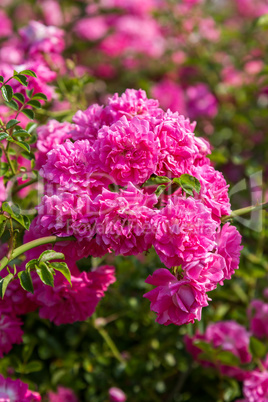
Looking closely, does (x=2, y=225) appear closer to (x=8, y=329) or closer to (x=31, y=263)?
(x=31, y=263)

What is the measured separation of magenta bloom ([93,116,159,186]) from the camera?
101cm

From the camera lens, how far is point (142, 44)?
3219 millimetres

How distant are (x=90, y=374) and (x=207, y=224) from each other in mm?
1007

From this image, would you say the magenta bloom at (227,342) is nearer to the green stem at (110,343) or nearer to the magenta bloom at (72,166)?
the green stem at (110,343)

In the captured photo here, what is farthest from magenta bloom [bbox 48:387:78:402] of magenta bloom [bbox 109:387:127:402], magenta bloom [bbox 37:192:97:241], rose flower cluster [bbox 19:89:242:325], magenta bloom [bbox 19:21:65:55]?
magenta bloom [bbox 19:21:65:55]

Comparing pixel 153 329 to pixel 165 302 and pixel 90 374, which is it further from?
pixel 165 302

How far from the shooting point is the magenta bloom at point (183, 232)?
37.1 inches

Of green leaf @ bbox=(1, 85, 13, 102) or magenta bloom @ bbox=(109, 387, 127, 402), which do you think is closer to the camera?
green leaf @ bbox=(1, 85, 13, 102)

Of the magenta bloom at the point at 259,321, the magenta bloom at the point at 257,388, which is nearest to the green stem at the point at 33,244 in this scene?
the magenta bloom at the point at 257,388

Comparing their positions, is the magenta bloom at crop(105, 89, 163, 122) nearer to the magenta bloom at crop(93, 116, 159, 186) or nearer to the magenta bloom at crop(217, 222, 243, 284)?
the magenta bloom at crop(93, 116, 159, 186)

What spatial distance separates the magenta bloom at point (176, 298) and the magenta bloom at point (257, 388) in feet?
2.08

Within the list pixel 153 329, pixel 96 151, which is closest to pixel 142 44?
pixel 153 329

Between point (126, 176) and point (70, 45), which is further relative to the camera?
point (70, 45)

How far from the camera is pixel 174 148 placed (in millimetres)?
1029
